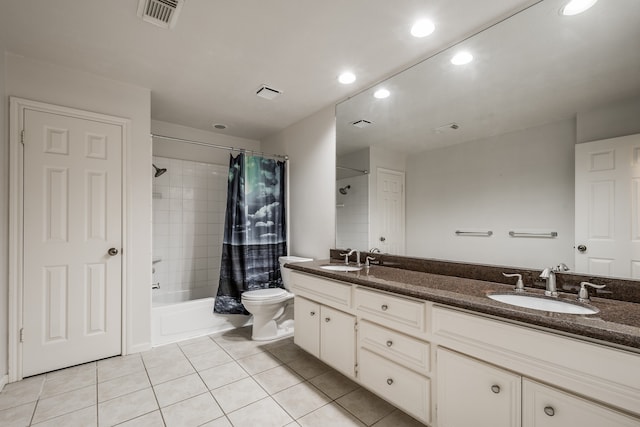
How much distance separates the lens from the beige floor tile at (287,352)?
2424mm

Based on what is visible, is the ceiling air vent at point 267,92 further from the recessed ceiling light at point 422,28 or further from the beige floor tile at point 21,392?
the beige floor tile at point 21,392

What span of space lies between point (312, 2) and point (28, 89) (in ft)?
7.19

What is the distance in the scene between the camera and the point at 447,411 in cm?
136

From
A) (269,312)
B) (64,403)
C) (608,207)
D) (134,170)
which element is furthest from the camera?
(269,312)

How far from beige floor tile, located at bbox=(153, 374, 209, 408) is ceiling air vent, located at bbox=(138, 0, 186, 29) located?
234 cm

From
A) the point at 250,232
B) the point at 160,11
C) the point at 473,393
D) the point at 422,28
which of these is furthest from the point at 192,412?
the point at 422,28

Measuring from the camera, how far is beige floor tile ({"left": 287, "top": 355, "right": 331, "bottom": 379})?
2182 millimetres

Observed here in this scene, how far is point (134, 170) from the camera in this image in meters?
2.51

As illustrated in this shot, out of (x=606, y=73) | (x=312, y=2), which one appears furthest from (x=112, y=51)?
(x=606, y=73)

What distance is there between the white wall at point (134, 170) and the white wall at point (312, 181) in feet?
4.92

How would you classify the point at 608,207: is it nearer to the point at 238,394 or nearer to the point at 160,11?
the point at 238,394

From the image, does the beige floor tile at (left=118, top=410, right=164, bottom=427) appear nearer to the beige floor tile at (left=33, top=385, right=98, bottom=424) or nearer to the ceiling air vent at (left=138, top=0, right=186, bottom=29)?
the beige floor tile at (left=33, top=385, right=98, bottom=424)

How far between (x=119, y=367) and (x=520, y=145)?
10.5ft

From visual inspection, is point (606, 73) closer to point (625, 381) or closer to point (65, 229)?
point (625, 381)
